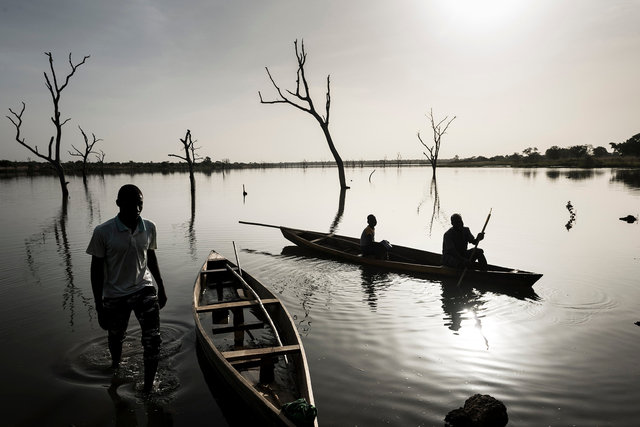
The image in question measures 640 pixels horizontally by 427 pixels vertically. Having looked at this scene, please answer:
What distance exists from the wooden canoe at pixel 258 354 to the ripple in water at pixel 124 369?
20.3 inches

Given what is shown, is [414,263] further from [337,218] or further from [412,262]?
[337,218]

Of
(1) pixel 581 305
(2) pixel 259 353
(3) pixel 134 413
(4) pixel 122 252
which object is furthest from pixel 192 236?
(1) pixel 581 305

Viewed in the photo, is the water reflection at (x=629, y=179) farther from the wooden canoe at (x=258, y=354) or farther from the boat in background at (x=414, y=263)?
the wooden canoe at (x=258, y=354)

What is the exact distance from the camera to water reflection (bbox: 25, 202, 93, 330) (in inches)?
288

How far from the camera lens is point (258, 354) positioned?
13.5 ft

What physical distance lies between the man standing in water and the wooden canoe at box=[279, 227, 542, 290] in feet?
20.7

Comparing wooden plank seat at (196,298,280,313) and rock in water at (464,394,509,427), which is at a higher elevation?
wooden plank seat at (196,298,280,313)

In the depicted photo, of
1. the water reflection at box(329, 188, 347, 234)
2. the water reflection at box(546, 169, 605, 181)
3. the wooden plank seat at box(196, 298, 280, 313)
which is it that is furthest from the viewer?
the water reflection at box(546, 169, 605, 181)

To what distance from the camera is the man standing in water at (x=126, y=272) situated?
3.70 metres

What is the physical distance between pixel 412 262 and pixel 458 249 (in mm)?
1910

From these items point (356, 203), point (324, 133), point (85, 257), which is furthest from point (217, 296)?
point (324, 133)

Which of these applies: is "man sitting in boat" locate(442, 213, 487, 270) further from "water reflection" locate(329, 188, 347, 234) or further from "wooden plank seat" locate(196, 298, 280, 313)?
"water reflection" locate(329, 188, 347, 234)

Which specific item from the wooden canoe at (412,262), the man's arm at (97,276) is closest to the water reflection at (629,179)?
the wooden canoe at (412,262)

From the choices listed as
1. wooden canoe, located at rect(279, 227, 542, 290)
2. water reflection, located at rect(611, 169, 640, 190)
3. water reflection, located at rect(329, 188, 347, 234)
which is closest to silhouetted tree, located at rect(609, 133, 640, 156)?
water reflection, located at rect(611, 169, 640, 190)
